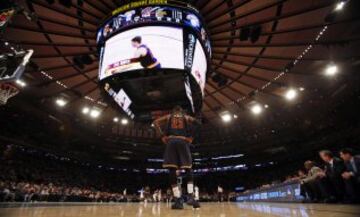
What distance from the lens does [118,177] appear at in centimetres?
3916

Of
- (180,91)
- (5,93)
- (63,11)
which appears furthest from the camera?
(180,91)

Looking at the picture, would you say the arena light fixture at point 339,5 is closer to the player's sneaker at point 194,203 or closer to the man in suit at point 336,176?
the man in suit at point 336,176

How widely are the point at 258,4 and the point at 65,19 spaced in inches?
352

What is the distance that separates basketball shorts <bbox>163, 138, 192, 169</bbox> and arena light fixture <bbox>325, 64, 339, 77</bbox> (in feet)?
37.0

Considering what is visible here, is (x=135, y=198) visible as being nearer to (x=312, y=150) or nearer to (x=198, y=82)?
(x=312, y=150)

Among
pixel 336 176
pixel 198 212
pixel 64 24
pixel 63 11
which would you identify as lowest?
pixel 198 212

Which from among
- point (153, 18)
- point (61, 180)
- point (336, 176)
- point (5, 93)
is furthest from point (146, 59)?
point (61, 180)

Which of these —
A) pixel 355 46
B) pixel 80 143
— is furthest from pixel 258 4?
pixel 80 143

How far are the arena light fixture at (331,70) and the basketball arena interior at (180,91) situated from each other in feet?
0.35

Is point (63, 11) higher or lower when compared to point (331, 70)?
higher

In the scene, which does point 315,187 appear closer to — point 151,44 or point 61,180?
point 151,44

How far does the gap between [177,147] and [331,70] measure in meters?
12.3

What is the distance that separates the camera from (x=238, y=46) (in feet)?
41.3

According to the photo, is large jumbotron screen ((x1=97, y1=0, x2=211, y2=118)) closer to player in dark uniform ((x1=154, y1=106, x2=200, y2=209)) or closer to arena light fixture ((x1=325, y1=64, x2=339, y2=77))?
player in dark uniform ((x1=154, y1=106, x2=200, y2=209))
